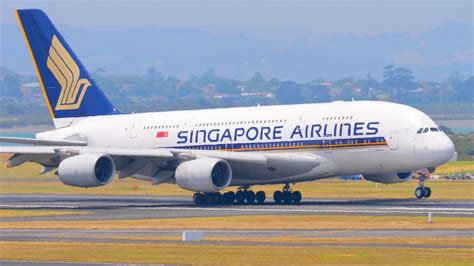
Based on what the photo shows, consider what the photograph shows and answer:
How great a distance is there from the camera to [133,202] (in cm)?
7300

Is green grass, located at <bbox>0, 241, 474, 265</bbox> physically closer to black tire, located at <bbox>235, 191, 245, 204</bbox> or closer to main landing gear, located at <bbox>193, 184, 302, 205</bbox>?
main landing gear, located at <bbox>193, 184, 302, 205</bbox>

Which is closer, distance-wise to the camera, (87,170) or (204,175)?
(87,170)

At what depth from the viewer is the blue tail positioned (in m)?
77.2

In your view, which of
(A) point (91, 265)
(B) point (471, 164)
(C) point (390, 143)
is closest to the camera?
(A) point (91, 265)

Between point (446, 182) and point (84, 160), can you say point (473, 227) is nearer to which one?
point (84, 160)

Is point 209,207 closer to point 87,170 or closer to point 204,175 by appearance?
point 204,175

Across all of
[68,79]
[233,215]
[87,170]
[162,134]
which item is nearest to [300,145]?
[162,134]

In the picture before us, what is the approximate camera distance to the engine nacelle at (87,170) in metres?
66.2

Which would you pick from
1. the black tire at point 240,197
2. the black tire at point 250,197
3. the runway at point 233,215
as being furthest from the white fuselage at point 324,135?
the runway at point 233,215

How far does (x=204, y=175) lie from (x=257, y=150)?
4.26 m

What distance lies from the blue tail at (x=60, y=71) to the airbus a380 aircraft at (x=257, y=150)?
3.56 m

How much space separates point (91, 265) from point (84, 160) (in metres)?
27.3

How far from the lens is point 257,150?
6969 cm

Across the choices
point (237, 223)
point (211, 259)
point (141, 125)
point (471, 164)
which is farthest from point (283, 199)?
point (471, 164)
